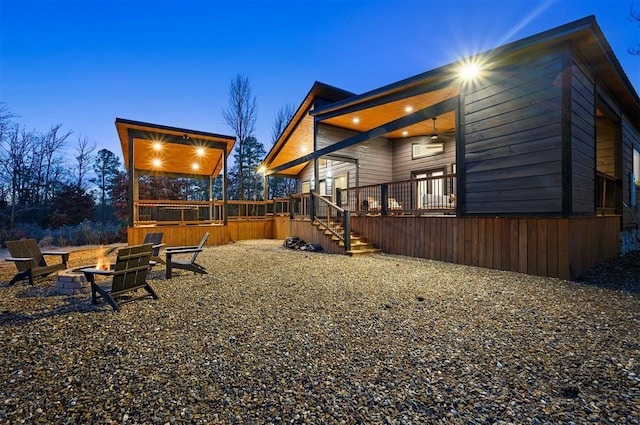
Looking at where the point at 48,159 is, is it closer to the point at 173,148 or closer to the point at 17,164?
the point at 17,164

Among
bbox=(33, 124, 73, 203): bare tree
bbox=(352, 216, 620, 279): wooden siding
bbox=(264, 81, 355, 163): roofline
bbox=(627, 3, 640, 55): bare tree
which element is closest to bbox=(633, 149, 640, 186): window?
bbox=(352, 216, 620, 279): wooden siding

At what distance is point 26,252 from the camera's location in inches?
205

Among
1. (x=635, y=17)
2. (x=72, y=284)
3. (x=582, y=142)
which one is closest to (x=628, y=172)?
(x=582, y=142)

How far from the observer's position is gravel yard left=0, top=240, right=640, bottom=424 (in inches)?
69.8

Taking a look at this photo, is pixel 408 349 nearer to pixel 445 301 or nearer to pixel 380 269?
pixel 445 301

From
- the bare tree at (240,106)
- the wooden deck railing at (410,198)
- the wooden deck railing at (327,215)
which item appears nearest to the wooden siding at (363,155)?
the wooden deck railing at (410,198)

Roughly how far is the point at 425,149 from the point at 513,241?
6.82 m

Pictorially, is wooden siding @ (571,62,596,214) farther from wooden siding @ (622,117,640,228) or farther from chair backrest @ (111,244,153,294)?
chair backrest @ (111,244,153,294)

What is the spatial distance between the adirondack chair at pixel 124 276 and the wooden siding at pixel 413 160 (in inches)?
411

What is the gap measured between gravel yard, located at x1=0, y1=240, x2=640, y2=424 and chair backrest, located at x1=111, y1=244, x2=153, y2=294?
12.5 inches

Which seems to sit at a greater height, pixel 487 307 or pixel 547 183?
pixel 547 183

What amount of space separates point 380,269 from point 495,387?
13.4 ft

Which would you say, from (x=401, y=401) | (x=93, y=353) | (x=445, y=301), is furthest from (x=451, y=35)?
(x=93, y=353)

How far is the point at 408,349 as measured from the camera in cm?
256
